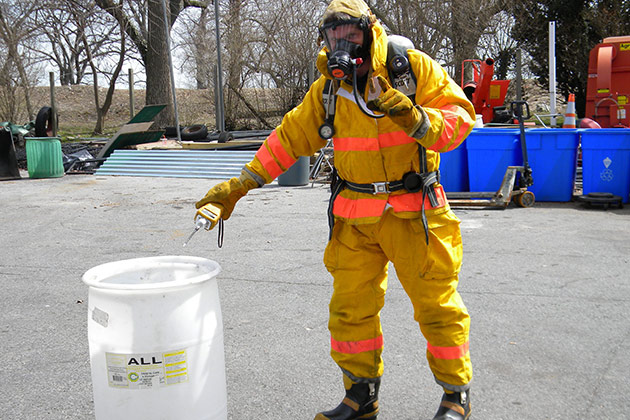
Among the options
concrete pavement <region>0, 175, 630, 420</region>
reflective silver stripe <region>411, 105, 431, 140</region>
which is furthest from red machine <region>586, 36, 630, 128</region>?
reflective silver stripe <region>411, 105, 431, 140</region>

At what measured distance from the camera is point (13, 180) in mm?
12766

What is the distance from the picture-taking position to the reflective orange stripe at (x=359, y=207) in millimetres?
2758

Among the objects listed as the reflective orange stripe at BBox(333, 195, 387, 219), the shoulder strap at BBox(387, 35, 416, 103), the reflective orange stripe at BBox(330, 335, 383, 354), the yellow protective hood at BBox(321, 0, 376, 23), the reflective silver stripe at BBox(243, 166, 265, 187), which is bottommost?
the reflective orange stripe at BBox(330, 335, 383, 354)

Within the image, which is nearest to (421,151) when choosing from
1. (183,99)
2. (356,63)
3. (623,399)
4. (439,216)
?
(439,216)

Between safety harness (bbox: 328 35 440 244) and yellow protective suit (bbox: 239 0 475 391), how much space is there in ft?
0.07

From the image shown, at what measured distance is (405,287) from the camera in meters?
2.84

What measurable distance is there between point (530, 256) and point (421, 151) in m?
3.58

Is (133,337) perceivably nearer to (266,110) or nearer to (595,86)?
(595,86)

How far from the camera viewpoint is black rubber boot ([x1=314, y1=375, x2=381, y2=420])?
2902mm

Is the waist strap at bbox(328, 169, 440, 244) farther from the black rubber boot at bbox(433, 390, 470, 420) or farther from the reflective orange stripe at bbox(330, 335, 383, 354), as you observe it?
the black rubber boot at bbox(433, 390, 470, 420)

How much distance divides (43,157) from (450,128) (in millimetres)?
11789

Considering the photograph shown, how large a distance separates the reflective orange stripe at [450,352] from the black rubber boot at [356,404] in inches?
13.9

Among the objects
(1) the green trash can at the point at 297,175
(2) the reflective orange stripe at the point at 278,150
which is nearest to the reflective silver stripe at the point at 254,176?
(2) the reflective orange stripe at the point at 278,150

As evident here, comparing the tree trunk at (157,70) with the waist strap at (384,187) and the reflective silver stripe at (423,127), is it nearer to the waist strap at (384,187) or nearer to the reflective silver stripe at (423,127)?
the waist strap at (384,187)
